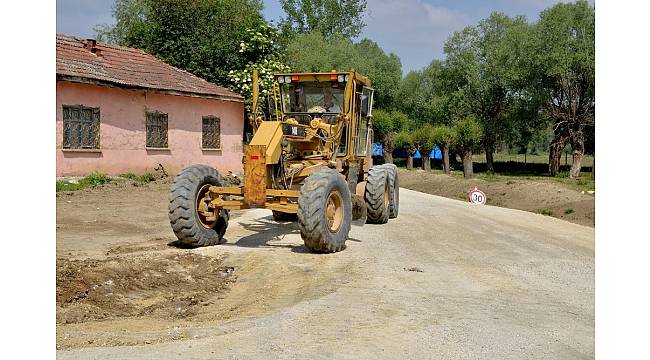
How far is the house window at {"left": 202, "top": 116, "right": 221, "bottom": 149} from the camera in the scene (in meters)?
24.4

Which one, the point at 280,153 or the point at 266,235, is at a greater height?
the point at 280,153

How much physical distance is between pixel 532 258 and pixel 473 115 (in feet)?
121

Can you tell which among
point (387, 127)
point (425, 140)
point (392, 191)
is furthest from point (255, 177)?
point (387, 127)

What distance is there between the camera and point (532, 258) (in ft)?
32.7

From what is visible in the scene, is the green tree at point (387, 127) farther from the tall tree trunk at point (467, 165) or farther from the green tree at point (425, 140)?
the tall tree trunk at point (467, 165)

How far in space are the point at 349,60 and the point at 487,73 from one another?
9555mm

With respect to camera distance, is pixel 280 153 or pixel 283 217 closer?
pixel 280 153

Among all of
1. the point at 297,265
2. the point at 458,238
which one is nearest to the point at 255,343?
the point at 297,265

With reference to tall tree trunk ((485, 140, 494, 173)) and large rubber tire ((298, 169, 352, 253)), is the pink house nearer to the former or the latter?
large rubber tire ((298, 169, 352, 253))

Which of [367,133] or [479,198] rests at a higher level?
[367,133]

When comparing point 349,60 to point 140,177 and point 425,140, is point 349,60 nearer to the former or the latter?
point 425,140

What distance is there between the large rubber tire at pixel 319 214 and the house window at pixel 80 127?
39.0 ft

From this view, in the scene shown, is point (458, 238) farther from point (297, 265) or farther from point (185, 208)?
point (185, 208)

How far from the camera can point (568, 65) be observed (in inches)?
1374
